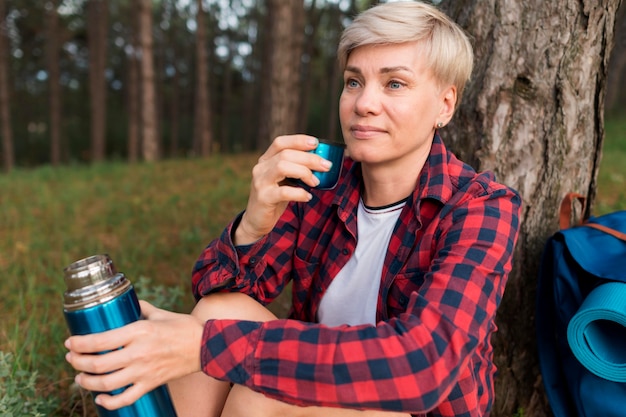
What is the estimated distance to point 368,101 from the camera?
1472 millimetres

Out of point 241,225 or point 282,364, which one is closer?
point 282,364

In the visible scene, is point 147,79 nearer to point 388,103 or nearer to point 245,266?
point 245,266

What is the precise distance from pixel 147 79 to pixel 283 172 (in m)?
8.56

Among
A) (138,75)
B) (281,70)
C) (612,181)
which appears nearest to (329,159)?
(612,181)

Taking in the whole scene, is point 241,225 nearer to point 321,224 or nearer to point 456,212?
point 321,224

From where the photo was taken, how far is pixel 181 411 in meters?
1.58

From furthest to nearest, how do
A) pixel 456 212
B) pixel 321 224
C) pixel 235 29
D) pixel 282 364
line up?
pixel 235 29 < pixel 321 224 < pixel 456 212 < pixel 282 364

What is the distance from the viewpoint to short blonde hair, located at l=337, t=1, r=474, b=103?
1465mm

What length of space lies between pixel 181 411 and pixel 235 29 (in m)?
22.5

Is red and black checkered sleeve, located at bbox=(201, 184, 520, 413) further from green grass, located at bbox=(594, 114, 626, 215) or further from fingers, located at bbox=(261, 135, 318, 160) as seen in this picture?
green grass, located at bbox=(594, 114, 626, 215)

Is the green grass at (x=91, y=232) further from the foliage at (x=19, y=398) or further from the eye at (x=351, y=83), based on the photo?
the eye at (x=351, y=83)

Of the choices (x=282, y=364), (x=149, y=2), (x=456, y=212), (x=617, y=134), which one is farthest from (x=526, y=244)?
(x=617, y=134)

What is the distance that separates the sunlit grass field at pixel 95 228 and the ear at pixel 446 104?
5.67 feet

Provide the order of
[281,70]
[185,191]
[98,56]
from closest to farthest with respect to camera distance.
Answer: [185,191] → [281,70] → [98,56]
